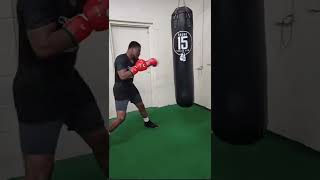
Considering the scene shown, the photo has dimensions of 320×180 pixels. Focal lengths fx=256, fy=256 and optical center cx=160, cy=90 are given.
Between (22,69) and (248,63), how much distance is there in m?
0.82

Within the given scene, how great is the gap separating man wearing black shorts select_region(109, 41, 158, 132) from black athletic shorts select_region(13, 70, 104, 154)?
1.65ft

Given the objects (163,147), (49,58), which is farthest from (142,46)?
(49,58)

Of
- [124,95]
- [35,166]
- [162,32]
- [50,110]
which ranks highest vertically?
[162,32]

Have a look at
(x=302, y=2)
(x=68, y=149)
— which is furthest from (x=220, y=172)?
(x=302, y=2)

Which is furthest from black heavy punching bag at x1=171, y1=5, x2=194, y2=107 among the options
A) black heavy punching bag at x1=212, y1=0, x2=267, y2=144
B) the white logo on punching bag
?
black heavy punching bag at x1=212, y1=0, x2=267, y2=144

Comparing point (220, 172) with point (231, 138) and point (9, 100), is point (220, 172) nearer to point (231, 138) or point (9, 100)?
point (231, 138)

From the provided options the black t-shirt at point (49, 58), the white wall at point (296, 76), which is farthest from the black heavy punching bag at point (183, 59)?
the white wall at point (296, 76)

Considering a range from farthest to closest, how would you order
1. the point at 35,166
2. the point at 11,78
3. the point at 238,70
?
the point at 11,78
the point at 35,166
the point at 238,70

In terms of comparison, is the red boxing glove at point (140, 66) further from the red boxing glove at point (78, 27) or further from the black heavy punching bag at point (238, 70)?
the red boxing glove at point (78, 27)

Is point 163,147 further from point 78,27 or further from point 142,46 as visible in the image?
point 78,27

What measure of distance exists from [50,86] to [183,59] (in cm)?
64

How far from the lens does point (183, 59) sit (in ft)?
1.68

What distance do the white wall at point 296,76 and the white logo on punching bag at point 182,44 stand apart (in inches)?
62.9

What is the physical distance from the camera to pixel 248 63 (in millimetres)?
777
